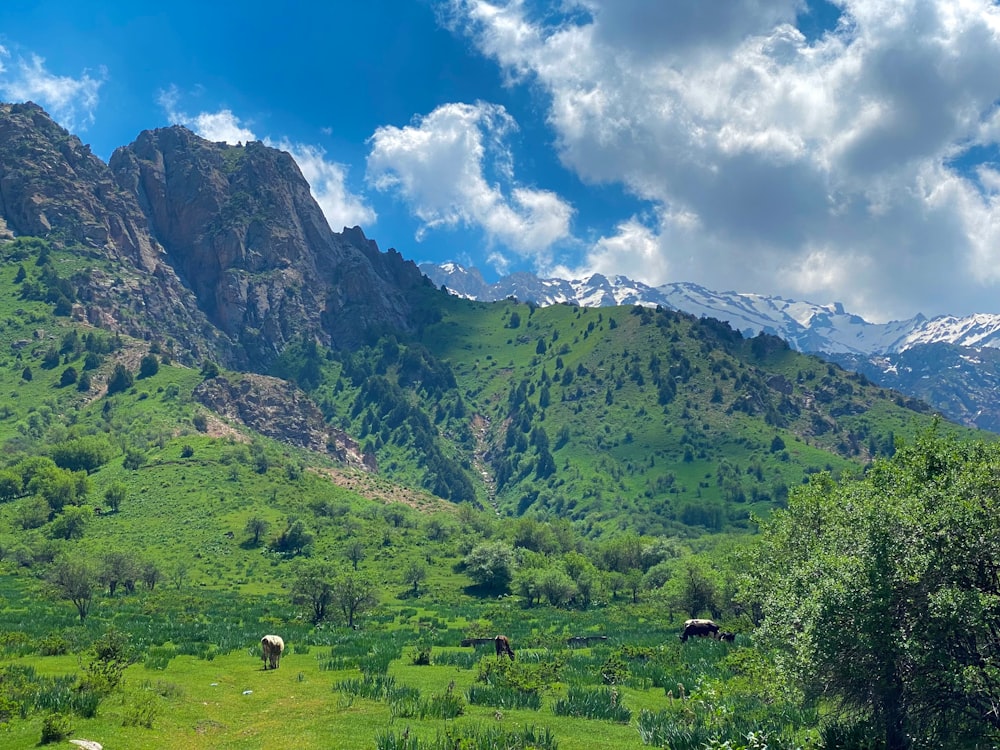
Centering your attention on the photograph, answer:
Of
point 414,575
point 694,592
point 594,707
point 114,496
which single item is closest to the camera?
point 594,707

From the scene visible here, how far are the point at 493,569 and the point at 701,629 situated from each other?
61.7 metres

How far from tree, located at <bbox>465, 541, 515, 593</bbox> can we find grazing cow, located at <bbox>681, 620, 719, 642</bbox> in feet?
198

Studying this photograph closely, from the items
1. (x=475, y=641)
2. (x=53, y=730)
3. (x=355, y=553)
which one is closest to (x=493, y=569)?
(x=355, y=553)

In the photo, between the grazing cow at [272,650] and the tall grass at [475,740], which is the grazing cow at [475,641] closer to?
the grazing cow at [272,650]

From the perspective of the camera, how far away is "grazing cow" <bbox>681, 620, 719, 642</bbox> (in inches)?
1977

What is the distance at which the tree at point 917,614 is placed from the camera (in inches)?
688

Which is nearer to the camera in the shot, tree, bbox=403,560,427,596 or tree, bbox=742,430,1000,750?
tree, bbox=742,430,1000,750

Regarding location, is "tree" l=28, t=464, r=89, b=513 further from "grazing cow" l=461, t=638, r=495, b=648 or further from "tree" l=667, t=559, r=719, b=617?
"tree" l=667, t=559, r=719, b=617

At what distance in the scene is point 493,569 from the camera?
355 feet

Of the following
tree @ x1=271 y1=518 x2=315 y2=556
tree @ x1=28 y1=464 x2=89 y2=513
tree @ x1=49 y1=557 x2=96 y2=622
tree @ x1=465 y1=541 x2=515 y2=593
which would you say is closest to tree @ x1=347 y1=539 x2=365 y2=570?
tree @ x1=271 y1=518 x2=315 y2=556

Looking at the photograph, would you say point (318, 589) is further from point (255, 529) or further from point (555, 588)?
point (255, 529)

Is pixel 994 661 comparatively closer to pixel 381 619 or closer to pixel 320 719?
pixel 320 719

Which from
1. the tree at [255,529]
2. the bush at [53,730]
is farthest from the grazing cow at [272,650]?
the tree at [255,529]

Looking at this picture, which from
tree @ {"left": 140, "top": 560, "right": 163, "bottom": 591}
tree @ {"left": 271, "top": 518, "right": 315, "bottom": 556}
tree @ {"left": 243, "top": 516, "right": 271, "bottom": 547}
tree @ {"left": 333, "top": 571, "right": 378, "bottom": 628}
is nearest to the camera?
tree @ {"left": 333, "top": 571, "right": 378, "bottom": 628}
